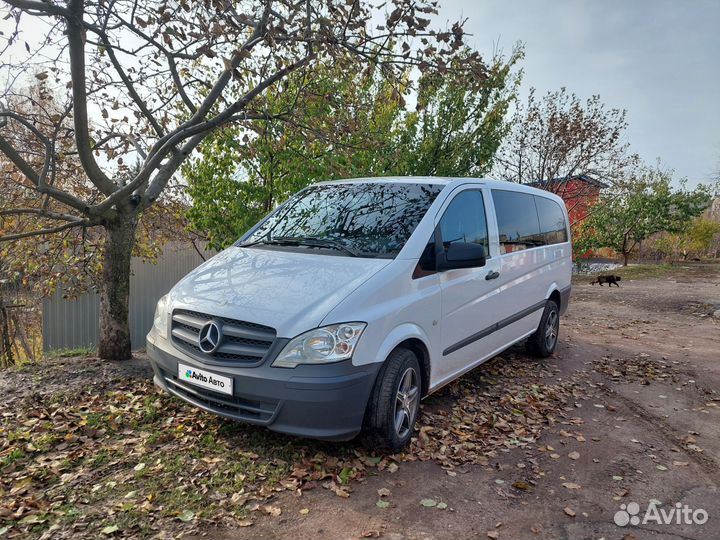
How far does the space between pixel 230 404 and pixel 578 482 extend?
94.8 inches

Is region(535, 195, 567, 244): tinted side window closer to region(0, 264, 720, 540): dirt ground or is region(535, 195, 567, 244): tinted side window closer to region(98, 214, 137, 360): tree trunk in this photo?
region(0, 264, 720, 540): dirt ground

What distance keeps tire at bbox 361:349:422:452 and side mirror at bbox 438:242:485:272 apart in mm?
758

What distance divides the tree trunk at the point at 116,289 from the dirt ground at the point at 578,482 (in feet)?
10.9

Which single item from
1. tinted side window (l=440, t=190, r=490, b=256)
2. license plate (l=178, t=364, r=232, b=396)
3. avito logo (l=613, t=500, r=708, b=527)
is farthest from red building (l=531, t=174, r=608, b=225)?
license plate (l=178, t=364, r=232, b=396)

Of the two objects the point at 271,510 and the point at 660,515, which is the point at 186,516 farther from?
the point at 660,515

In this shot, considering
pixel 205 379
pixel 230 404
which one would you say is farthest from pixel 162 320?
pixel 230 404

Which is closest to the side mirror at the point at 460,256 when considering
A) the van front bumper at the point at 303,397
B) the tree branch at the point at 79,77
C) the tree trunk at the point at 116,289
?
the van front bumper at the point at 303,397

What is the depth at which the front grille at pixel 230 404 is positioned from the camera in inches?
120

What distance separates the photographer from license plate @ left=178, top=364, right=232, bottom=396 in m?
3.13

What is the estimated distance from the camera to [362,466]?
10.9 feet

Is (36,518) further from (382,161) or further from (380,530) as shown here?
(382,161)

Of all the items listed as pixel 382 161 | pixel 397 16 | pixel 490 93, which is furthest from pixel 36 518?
pixel 490 93

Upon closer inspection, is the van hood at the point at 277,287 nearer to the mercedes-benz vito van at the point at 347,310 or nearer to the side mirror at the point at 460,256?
the mercedes-benz vito van at the point at 347,310

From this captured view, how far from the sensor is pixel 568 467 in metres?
3.52
